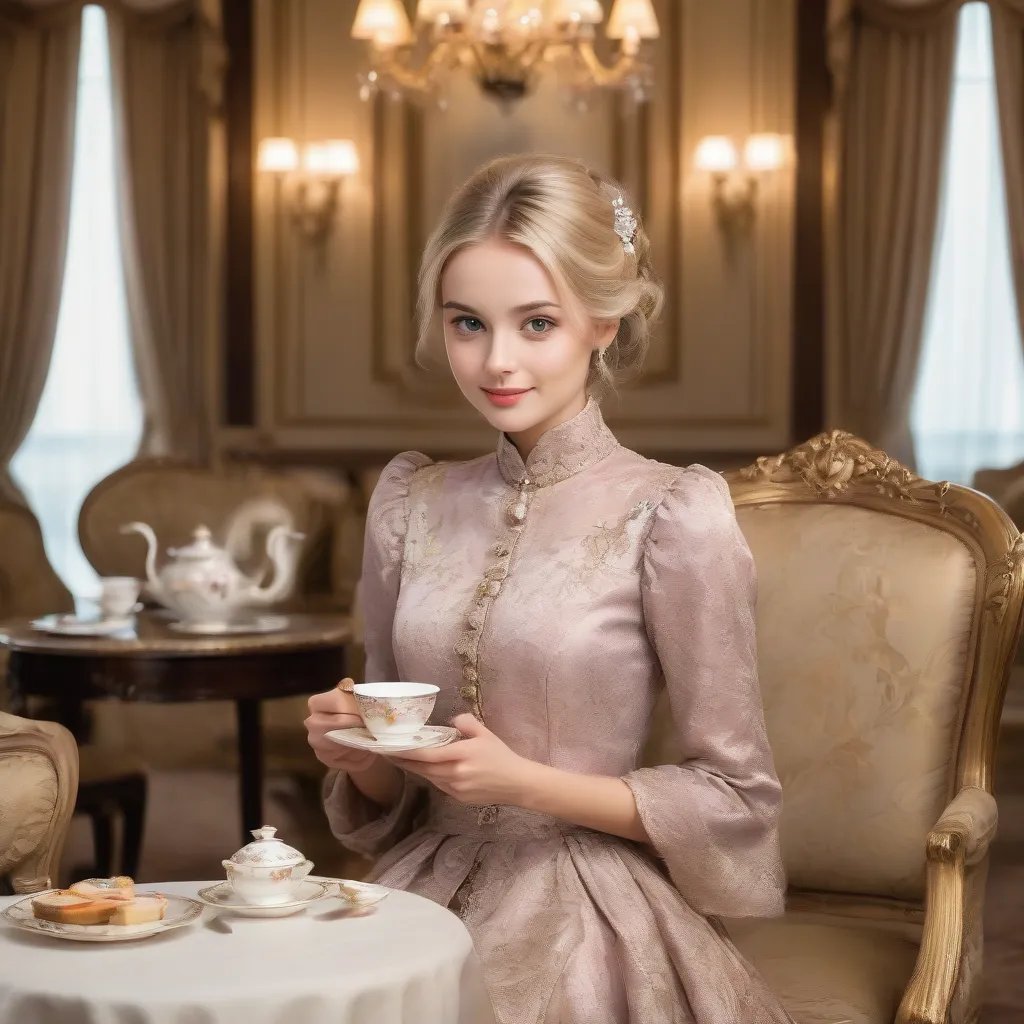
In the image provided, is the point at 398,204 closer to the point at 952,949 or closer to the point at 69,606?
the point at 69,606

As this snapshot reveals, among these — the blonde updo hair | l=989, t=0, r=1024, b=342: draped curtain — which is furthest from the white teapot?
l=989, t=0, r=1024, b=342: draped curtain

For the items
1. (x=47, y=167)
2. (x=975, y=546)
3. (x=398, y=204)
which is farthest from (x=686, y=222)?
(x=975, y=546)

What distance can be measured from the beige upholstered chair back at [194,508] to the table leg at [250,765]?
95cm

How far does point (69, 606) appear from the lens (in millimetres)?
6125

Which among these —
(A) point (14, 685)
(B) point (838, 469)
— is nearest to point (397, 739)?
(B) point (838, 469)

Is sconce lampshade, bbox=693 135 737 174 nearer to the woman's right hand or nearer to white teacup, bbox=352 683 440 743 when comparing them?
the woman's right hand

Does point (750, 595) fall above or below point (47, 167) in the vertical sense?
below

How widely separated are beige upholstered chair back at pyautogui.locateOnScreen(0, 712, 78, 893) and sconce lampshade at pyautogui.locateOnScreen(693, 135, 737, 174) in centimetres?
462

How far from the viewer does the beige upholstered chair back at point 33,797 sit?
80.7 inches

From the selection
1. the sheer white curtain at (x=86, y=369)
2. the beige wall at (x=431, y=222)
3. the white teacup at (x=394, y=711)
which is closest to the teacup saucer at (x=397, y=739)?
the white teacup at (x=394, y=711)

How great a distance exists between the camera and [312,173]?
6363 mm

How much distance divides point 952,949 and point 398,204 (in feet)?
16.7

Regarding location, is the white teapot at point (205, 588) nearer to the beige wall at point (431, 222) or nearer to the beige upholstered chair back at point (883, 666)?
the beige upholstered chair back at point (883, 666)

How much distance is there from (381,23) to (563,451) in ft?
13.8
